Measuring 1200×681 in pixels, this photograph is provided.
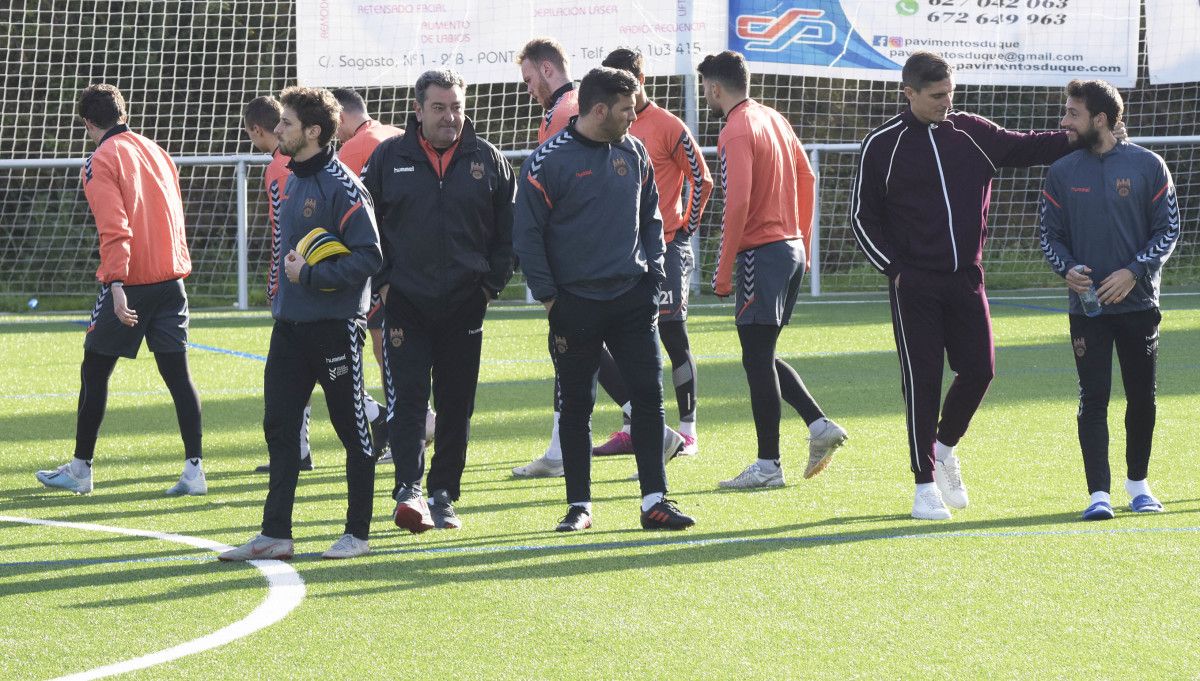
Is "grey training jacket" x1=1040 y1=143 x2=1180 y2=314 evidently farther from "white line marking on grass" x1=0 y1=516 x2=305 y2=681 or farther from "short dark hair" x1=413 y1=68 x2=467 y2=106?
"white line marking on grass" x1=0 y1=516 x2=305 y2=681

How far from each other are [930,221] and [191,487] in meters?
3.46

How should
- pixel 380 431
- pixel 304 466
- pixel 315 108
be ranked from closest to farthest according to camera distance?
1. pixel 315 108
2. pixel 304 466
3. pixel 380 431

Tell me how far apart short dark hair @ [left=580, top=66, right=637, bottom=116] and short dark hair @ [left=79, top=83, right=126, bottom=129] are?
2583 millimetres

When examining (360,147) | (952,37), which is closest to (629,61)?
(360,147)

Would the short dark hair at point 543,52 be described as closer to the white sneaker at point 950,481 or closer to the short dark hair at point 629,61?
the short dark hair at point 629,61

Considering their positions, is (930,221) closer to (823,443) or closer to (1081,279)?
(1081,279)

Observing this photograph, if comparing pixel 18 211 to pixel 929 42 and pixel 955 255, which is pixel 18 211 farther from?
pixel 955 255

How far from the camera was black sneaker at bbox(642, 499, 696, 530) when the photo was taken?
6.39 meters

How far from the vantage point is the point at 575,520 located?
648cm

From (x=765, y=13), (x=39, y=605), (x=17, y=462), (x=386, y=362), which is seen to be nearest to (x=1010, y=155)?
(x=386, y=362)

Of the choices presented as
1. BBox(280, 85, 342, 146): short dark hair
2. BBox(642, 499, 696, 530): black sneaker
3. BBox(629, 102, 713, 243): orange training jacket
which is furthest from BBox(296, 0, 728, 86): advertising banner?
BBox(280, 85, 342, 146): short dark hair

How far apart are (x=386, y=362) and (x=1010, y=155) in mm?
2607

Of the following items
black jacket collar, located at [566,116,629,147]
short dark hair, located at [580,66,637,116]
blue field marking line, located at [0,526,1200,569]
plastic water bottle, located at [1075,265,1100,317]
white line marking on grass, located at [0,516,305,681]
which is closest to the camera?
white line marking on grass, located at [0,516,305,681]

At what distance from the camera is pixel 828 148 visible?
19.0 metres
